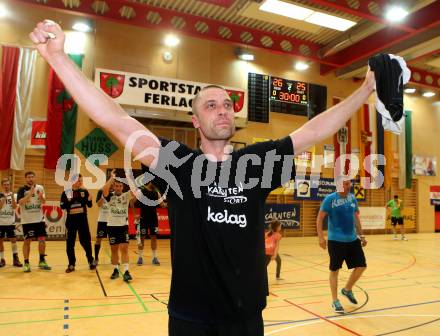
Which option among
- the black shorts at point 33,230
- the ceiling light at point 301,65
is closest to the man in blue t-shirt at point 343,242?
the black shorts at point 33,230

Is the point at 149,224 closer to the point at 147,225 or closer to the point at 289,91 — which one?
the point at 147,225

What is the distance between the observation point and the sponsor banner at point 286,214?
1530cm

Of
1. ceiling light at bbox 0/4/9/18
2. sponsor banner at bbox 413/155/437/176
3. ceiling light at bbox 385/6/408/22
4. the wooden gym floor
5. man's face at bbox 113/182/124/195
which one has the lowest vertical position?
the wooden gym floor

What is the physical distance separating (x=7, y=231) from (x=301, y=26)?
11.4 m

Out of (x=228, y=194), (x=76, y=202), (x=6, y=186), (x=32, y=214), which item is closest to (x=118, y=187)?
(x=76, y=202)

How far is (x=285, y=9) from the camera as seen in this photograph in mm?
11781

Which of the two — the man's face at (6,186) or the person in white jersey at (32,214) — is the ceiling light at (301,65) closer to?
the person in white jersey at (32,214)

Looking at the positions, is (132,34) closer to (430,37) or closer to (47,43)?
(430,37)

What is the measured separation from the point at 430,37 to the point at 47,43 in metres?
15.1

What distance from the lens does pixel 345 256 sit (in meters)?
5.64

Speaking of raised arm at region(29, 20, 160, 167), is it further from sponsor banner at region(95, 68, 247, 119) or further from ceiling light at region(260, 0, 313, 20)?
ceiling light at region(260, 0, 313, 20)

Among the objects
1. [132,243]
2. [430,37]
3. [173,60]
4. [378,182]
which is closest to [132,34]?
[173,60]

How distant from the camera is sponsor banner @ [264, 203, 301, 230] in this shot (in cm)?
1530

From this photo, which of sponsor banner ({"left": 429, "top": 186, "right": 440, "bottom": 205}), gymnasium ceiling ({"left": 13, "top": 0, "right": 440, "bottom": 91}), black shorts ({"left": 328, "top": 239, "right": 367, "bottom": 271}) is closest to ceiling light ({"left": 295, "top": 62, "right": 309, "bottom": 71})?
gymnasium ceiling ({"left": 13, "top": 0, "right": 440, "bottom": 91})
